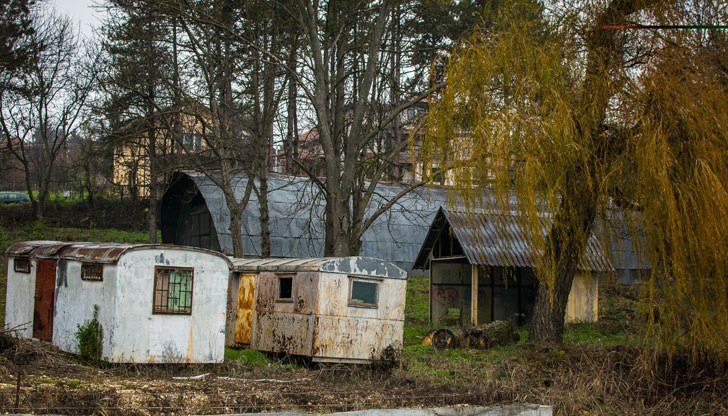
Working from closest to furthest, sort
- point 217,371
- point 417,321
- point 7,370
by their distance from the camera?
point 7,370 < point 217,371 < point 417,321

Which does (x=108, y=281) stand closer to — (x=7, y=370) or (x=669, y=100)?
(x=7, y=370)

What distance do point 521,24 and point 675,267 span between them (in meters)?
5.43

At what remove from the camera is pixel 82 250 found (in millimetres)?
15680

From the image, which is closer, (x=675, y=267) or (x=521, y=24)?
(x=675, y=267)

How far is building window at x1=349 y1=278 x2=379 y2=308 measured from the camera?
17.0 m

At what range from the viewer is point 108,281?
14.8 m

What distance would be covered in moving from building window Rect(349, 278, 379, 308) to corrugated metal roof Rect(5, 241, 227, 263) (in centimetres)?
271

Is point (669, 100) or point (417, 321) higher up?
point (669, 100)

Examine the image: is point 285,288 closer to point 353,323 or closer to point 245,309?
point 245,309

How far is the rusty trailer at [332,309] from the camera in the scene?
1659 cm

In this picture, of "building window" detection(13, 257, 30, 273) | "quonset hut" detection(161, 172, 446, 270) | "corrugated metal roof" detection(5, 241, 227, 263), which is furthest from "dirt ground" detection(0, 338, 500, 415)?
"quonset hut" detection(161, 172, 446, 270)

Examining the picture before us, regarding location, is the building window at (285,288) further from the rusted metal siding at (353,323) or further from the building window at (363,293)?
the building window at (363,293)

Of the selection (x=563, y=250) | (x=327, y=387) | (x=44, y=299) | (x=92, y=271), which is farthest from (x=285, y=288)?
(x=563, y=250)

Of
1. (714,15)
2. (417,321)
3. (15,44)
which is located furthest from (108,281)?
(15,44)
